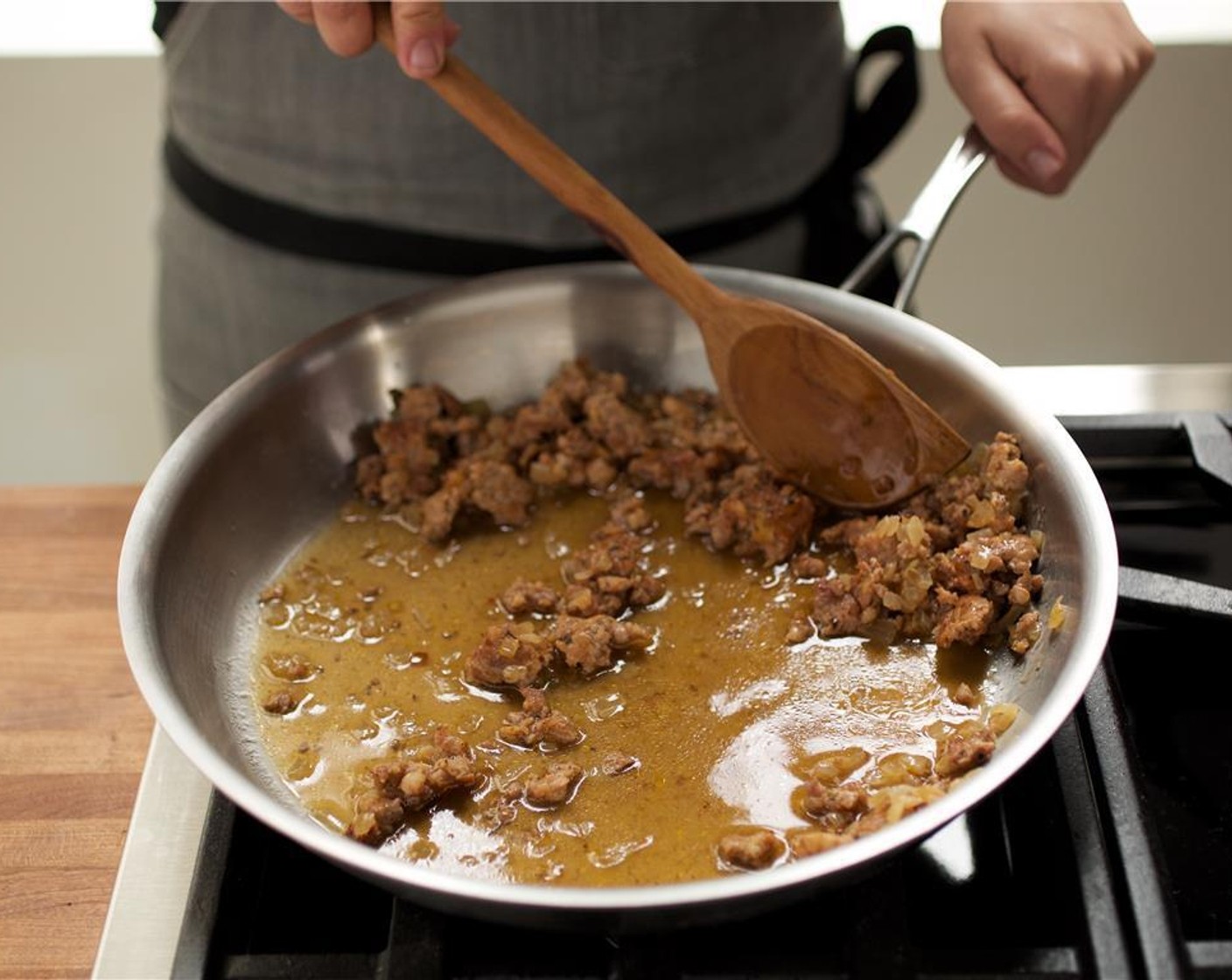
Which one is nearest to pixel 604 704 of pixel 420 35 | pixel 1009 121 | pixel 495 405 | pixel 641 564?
pixel 641 564

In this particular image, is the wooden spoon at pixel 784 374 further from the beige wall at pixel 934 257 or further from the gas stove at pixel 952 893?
the beige wall at pixel 934 257

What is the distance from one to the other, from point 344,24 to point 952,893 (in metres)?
0.70

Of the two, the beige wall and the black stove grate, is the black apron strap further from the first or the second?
the beige wall

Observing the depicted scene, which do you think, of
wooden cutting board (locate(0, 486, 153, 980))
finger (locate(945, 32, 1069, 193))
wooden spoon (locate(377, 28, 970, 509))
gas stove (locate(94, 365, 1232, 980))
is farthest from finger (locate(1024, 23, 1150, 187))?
wooden cutting board (locate(0, 486, 153, 980))

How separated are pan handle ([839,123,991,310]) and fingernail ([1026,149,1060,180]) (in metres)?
0.04

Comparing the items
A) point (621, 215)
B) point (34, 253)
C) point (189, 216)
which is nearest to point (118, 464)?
point (34, 253)

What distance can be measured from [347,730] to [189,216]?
25.3 inches

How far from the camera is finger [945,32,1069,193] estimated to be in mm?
1125

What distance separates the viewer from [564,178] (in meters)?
1.01

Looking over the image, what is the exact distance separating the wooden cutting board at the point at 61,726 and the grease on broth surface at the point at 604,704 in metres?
0.11

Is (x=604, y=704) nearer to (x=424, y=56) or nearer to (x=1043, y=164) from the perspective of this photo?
(x=424, y=56)

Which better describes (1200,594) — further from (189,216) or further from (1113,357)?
(1113,357)

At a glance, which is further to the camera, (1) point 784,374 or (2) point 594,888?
(1) point 784,374

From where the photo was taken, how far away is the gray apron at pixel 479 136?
3.86ft
